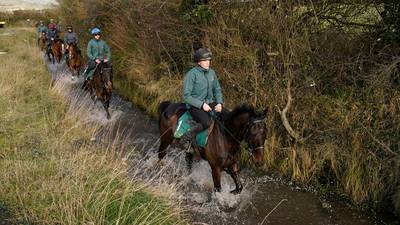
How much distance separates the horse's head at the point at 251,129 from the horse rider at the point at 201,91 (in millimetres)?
523

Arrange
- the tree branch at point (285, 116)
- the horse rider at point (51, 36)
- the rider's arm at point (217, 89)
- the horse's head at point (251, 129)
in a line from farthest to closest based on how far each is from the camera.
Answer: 1. the horse rider at point (51, 36)
2. the tree branch at point (285, 116)
3. the rider's arm at point (217, 89)
4. the horse's head at point (251, 129)

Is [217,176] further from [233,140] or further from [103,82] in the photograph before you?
[103,82]

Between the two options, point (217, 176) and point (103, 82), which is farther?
point (103, 82)

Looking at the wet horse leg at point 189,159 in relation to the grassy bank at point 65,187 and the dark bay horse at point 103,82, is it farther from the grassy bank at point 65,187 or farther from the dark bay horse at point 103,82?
the dark bay horse at point 103,82

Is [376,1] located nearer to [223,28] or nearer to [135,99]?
[223,28]

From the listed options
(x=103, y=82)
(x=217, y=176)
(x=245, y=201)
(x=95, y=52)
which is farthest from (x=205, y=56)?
(x=95, y=52)

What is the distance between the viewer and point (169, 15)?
1184 centimetres

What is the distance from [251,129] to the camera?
518 centimetres

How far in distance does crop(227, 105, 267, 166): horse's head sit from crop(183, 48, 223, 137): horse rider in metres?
0.52

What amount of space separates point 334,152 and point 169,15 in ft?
23.8

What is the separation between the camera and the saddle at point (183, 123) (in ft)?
20.1

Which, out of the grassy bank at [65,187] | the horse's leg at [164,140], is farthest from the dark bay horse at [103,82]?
the grassy bank at [65,187]

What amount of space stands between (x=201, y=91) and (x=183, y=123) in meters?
0.70

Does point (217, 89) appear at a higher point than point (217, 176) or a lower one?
higher
